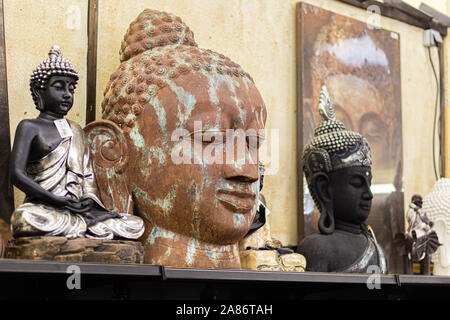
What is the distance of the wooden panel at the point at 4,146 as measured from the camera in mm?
1958

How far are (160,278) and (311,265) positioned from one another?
84cm

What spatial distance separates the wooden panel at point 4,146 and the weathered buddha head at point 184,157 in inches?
11.3

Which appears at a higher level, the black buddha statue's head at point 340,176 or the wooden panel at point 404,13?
the wooden panel at point 404,13

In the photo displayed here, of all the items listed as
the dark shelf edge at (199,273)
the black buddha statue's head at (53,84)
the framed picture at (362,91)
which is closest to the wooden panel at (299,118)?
the framed picture at (362,91)

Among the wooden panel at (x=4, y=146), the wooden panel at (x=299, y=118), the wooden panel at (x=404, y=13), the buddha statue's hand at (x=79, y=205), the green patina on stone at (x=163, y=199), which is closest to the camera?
the buddha statue's hand at (x=79, y=205)

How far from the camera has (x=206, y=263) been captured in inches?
72.8

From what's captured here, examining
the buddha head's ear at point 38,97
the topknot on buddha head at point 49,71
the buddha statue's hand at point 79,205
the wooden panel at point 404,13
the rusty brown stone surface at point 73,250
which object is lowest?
the rusty brown stone surface at point 73,250

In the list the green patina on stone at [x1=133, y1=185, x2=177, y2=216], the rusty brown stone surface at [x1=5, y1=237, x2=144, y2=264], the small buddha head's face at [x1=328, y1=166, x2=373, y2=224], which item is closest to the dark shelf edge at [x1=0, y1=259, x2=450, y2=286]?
the rusty brown stone surface at [x1=5, y1=237, x2=144, y2=264]

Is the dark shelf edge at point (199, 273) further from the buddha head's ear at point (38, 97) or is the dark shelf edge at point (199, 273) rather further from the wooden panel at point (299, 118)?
the wooden panel at point (299, 118)

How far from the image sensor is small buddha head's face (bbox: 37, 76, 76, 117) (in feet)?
5.76

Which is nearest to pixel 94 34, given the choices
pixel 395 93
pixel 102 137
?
pixel 102 137

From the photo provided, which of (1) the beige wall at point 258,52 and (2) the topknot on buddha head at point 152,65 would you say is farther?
(1) the beige wall at point 258,52

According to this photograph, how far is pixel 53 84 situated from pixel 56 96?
0.11 feet
